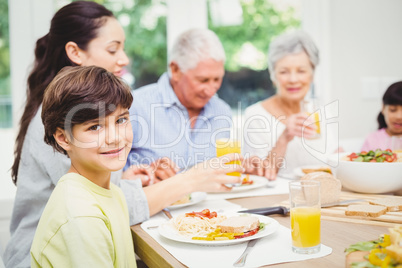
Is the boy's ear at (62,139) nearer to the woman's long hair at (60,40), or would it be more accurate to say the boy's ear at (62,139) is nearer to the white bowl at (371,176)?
the woman's long hair at (60,40)

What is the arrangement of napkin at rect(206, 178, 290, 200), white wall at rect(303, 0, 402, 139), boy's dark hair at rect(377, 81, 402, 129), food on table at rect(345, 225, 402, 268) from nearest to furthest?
1. food on table at rect(345, 225, 402, 268)
2. napkin at rect(206, 178, 290, 200)
3. boy's dark hair at rect(377, 81, 402, 129)
4. white wall at rect(303, 0, 402, 139)

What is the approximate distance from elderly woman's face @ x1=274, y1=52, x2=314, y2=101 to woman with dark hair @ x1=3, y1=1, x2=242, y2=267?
1.15m

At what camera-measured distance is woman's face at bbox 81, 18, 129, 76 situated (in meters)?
1.63

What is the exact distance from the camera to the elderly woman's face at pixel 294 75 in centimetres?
251

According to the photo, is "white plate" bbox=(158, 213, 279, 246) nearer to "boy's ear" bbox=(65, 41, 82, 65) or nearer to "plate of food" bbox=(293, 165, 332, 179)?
"plate of food" bbox=(293, 165, 332, 179)

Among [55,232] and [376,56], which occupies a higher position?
[376,56]

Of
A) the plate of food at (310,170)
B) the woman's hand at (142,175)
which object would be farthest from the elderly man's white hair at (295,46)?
the woman's hand at (142,175)

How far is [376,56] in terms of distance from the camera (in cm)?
323

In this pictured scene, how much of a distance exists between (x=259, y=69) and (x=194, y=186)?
190 cm

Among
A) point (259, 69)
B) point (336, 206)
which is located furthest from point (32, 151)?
point (259, 69)

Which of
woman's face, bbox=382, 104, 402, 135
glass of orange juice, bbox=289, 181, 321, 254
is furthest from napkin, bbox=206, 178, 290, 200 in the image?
woman's face, bbox=382, 104, 402, 135

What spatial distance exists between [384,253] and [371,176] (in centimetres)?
73

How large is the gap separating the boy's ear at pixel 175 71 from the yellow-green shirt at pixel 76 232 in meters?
1.34

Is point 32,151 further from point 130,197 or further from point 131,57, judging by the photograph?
point 131,57
